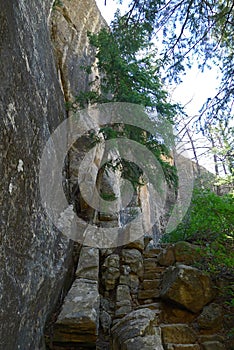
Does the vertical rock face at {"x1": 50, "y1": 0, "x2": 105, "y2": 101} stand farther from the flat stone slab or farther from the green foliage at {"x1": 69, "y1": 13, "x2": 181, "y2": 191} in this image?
the flat stone slab

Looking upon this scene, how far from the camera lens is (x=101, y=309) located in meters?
4.98

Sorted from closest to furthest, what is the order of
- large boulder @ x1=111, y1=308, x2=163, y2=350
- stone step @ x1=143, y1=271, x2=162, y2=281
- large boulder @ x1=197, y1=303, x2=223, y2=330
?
large boulder @ x1=111, y1=308, x2=163, y2=350
large boulder @ x1=197, y1=303, x2=223, y2=330
stone step @ x1=143, y1=271, x2=162, y2=281

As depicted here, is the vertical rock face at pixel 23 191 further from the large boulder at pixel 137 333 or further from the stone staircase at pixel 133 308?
the large boulder at pixel 137 333

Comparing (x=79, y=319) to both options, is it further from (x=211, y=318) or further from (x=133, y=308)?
(x=211, y=318)

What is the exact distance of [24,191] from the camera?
313 cm

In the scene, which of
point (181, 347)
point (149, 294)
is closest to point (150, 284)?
point (149, 294)

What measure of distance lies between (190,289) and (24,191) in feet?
9.52

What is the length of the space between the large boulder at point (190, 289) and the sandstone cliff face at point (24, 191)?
1666mm

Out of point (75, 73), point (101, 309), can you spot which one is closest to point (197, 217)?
point (101, 309)

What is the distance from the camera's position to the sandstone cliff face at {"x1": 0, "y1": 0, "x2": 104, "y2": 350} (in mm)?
2715

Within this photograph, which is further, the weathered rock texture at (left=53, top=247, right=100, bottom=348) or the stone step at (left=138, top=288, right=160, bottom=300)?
the stone step at (left=138, top=288, right=160, bottom=300)

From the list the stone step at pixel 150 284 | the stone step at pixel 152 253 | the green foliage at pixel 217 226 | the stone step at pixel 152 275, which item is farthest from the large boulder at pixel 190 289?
the stone step at pixel 152 253

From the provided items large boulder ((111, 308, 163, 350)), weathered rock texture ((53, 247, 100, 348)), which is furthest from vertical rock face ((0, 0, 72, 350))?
large boulder ((111, 308, 163, 350))

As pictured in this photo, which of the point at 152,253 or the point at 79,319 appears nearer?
the point at 79,319
